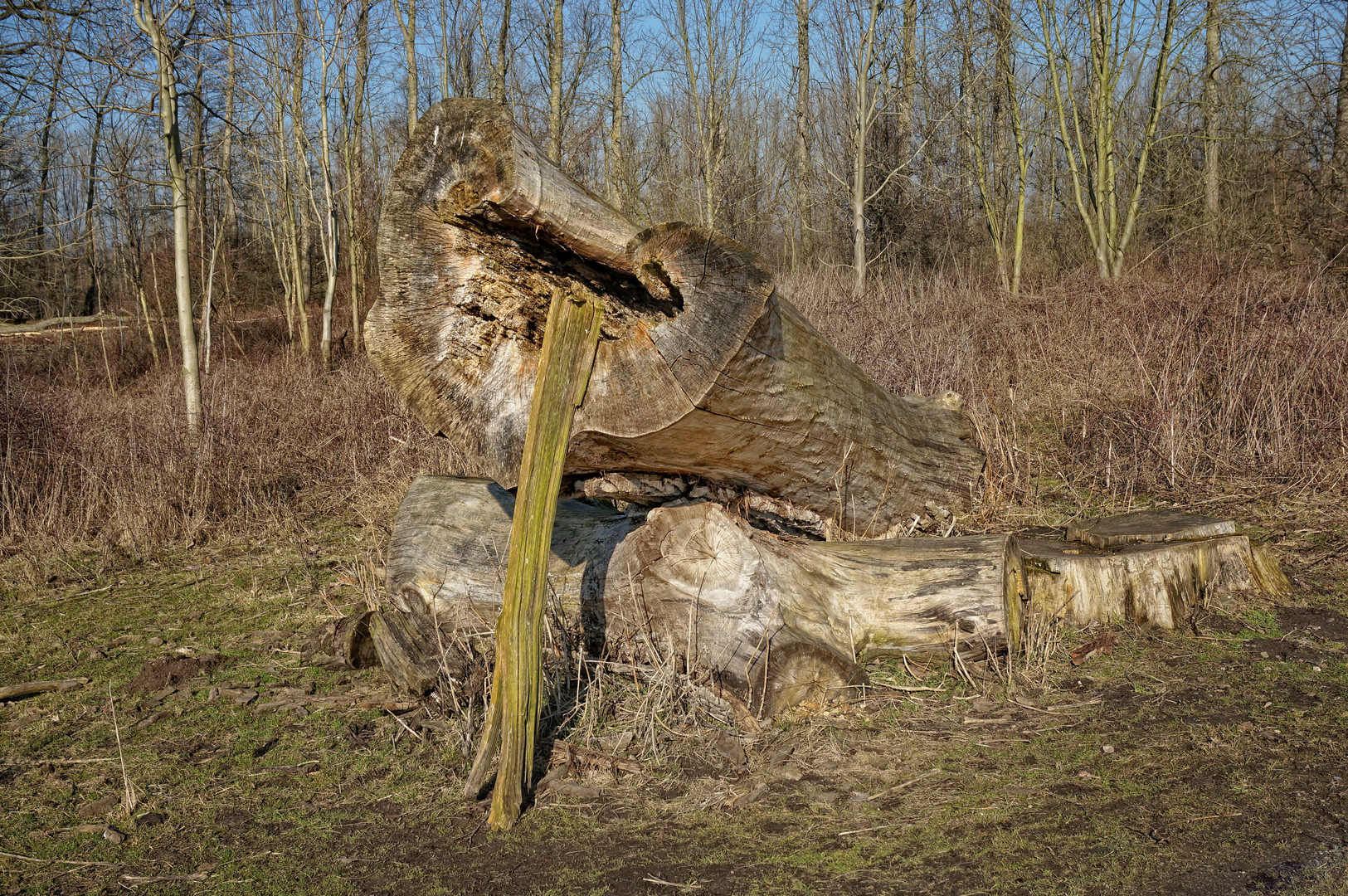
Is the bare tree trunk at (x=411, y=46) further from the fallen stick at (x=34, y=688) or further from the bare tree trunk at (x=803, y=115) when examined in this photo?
the fallen stick at (x=34, y=688)

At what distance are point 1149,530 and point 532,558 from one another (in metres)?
2.99

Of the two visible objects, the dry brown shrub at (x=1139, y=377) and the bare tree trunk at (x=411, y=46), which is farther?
the bare tree trunk at (x=411, y=46)

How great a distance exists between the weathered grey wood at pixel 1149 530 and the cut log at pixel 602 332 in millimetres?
1215

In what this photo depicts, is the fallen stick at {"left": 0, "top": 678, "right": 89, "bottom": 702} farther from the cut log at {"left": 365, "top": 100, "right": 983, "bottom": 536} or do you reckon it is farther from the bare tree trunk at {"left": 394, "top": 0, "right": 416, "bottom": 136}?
the bare tree trunk at {"left": 394, "top": 0, "right": 416, "bottom": 136}

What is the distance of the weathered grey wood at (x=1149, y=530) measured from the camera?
4020mm

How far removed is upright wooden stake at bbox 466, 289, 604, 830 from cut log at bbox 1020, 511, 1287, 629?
2182mm

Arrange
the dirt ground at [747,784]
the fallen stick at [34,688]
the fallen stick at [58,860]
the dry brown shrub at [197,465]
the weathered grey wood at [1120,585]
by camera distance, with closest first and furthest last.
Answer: the dirt ground at [747,784] < the fallen stick at [58,860] < the fallen stick at [34,688] < the weathered grey wood at [1120,585] < the dry brown shrub at [197,465]

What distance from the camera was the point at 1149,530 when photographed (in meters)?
4.09

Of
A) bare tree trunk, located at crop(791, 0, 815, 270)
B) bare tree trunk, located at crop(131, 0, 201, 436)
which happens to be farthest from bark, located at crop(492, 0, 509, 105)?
bare tree trunk, located at crop(131, 0, 201, 436)

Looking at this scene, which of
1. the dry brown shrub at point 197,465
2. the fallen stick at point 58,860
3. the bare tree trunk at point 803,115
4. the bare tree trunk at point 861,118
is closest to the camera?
the fallen stick at point 58,860

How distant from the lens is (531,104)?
16.8 metres

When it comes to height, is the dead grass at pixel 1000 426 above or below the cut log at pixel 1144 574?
above

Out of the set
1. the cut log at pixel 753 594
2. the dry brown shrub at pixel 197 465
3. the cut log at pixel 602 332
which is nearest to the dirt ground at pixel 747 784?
the cut log at pixel 753 594

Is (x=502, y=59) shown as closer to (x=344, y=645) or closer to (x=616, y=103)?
(x=616, y=103)
